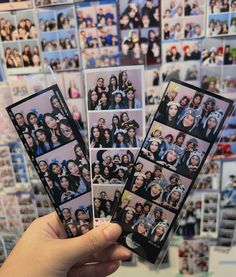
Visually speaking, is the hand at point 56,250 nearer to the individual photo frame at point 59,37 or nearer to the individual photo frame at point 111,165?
the individual photo frame at point 111,165

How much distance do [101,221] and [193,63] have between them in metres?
0.35

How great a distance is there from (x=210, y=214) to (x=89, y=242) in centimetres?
32

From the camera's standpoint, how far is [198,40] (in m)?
0.58

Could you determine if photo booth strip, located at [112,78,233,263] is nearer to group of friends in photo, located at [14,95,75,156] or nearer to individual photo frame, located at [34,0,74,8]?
group of friends in photo, located at [14,95,75,156]

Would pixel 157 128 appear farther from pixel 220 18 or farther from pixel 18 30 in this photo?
pixel 18 30

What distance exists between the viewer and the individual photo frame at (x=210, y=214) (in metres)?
0.67

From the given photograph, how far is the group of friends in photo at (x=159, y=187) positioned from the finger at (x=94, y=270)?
21cm

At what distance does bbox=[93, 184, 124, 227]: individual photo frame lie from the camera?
20.3 inches

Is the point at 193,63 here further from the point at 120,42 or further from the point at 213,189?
the point at 213,189

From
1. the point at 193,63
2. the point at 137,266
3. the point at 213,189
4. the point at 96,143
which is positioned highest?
the point at 193,63

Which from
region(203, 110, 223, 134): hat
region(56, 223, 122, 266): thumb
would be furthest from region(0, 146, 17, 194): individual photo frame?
region(203, 110, 223, 134): hat

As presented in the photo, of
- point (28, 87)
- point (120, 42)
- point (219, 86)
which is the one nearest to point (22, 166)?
point (28, 87)

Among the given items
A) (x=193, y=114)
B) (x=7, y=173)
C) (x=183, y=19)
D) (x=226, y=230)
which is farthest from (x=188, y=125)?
(x=7, y=173)

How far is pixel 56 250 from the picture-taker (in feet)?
1.69
